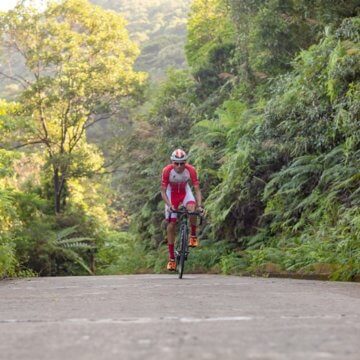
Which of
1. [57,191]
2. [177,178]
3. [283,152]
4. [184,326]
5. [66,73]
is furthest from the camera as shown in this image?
[66,73]

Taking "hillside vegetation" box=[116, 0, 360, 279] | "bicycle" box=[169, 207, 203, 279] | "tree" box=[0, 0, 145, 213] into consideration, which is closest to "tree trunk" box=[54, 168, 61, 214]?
"tree" box=[0, 0, 145, 213]

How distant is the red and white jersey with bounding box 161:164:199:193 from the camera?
11514 mm

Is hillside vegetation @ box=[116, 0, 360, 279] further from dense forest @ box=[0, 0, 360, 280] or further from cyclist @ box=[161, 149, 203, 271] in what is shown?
cyclist @ box=[161, 149, 203, 271]

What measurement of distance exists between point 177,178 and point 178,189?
0.90 ft

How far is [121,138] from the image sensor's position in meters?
32.4

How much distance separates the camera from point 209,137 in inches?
752

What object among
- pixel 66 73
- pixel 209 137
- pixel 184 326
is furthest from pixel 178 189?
pixel 66 73

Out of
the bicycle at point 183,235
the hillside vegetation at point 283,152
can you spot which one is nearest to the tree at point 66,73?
the hillside vegetation at point 283,152

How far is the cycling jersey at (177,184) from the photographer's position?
454 inches

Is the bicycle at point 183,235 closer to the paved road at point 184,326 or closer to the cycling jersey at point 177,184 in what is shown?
the cycling jersey at point 177,184

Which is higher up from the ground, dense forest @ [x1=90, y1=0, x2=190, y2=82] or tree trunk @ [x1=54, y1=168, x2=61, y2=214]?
dense forest @ [x1=90, y1=0, x2=190, y2=82]

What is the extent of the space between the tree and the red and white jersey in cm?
1795

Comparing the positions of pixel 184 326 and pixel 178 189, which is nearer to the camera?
pixel 184 326

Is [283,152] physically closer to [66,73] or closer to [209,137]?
[209,137]
